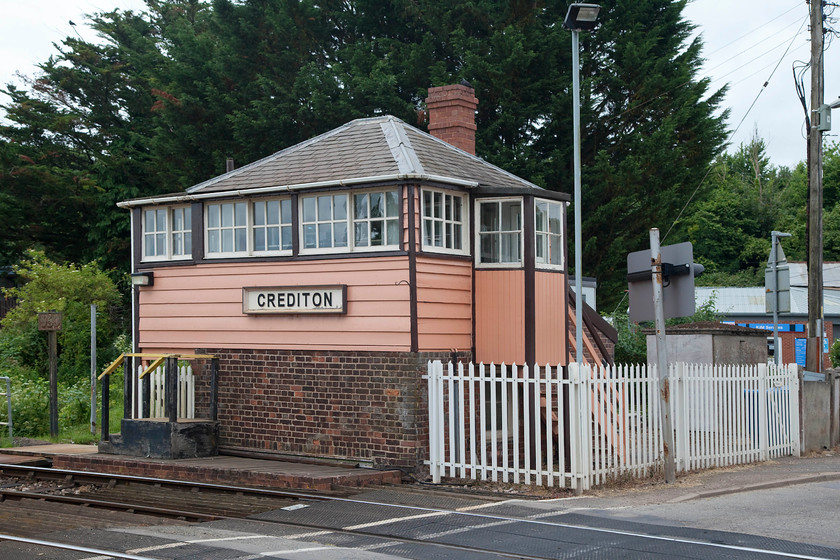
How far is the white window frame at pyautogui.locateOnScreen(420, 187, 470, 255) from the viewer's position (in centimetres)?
1401

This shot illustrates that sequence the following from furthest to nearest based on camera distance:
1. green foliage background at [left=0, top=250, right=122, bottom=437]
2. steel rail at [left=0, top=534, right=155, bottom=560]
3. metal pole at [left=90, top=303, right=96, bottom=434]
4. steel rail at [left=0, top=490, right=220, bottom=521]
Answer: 1. green foliage background at [left=0, top=250, right=122, bottom=437]
2. metal pole at [left=90, top=303, right=96, bottom=434]
3. steel rail at [left=0, top=490, right=220, bottom=521]
4. steel rail at [left=0, top=534, right=155, bottom=560]

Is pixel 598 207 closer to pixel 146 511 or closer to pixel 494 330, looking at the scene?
pixel 494 330

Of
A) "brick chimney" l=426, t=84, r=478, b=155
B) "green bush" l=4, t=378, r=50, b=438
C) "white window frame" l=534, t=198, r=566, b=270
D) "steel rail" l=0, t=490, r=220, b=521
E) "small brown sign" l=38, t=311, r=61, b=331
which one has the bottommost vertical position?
"steel rail" l=0, t=490, r=220, b=521

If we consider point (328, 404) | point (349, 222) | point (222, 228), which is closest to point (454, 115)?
point (349, 222)

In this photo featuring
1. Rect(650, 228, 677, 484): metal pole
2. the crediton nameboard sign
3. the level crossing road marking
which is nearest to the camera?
the level crossing road marking

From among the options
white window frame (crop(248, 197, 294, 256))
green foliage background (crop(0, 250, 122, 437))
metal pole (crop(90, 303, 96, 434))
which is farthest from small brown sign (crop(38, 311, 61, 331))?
green foliage background (crop(0, 250, 122, 437))

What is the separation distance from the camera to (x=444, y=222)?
47.1 feet

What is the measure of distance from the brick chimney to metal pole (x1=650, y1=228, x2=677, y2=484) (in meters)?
6.14

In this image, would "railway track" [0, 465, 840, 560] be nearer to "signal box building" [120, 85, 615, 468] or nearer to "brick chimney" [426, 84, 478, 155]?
"signal box building" [120, 85, 615, 468]

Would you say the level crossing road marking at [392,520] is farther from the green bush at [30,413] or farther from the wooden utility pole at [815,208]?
the green bush at [30,413]

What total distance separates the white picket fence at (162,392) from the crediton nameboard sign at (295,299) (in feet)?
5.83

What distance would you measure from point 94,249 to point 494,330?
24826 millimetres

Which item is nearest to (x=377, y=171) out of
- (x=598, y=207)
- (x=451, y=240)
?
(x=451, y=240)

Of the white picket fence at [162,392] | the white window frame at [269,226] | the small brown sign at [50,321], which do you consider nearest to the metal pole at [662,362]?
the white window frame at [269,226]
